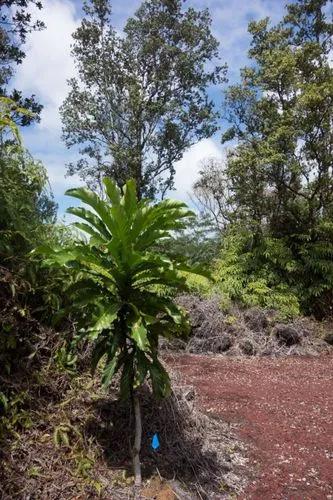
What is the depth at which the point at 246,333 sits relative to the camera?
7.64 m

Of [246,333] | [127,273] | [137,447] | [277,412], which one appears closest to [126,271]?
[127,273]

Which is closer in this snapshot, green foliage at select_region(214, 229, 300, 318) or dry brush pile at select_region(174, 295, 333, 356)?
Answer: dry brush pile at select_region(174, 295, 333, 356)

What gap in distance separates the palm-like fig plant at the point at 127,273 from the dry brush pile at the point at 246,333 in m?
4.22

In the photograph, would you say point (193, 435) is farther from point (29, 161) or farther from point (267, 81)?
point (267, 81)

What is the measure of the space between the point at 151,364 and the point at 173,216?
96 centimetres

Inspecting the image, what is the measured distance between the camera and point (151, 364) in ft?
9.63

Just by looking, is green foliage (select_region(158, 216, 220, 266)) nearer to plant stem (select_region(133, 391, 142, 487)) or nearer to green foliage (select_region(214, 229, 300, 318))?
green foliage (select_region(214, 229, 300, 318))

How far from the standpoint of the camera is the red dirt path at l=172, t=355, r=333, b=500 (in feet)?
10.8

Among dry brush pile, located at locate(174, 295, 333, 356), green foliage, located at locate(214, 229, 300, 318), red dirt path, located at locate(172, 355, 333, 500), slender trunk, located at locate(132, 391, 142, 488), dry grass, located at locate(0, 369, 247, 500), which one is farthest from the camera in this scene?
green foliage, located at locate(214, 229, 300, 318)

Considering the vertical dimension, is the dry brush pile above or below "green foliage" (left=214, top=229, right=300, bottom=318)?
below

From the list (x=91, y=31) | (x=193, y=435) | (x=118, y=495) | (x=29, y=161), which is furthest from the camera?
(x=91, y=31)

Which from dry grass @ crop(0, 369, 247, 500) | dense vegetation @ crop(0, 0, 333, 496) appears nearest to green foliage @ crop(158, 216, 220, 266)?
dense vegetation @ crop(0, 0, 333, 496)

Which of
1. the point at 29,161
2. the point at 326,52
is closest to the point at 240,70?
the point at 326,52

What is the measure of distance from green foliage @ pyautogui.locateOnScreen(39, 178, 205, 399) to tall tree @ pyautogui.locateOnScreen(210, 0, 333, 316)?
23.3 ft
